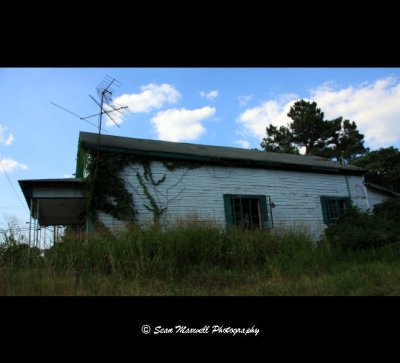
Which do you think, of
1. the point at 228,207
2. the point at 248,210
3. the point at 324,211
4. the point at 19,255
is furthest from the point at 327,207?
the point at 19,255

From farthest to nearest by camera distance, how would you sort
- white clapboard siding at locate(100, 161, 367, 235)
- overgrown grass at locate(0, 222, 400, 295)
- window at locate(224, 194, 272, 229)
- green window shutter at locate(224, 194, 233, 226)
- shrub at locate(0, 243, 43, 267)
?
window at locate(224, 194, 272, 229), green window shutter at locate(224, 194, 233, 226), white clapboard siding at locate(100, 161, 367, 235), shrub at locate(0, 243, 43, 267), overgrown grass at locate(0, 222, 400, 295)

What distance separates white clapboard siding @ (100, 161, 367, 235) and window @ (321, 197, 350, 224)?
22 centimetres

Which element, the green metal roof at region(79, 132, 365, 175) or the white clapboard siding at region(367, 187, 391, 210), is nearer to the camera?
the green metal roof at region(79, 132, 365, 175)

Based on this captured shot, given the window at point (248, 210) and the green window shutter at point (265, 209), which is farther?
the green window shutter at point (265, 209)

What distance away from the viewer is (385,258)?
311 inches

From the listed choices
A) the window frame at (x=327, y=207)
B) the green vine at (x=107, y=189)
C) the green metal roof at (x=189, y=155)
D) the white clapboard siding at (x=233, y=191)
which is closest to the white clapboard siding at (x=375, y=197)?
the white clapboard siding at (x=233, y=191)

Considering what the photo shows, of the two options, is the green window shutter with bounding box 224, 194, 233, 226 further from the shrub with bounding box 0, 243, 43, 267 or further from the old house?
the shrub with bounding box 0, 243, 43, 267

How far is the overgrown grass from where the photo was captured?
18.3ft

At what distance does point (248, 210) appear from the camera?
13211 millimetres

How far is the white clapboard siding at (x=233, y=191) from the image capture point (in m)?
11.7

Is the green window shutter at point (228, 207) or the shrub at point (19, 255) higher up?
the green window shutter at point (228, 207)

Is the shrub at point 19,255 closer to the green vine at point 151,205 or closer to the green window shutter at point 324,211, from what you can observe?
the green vine at point 151,205

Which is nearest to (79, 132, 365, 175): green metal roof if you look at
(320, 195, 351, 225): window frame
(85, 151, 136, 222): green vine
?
(85, 151, 136, 222): green vine

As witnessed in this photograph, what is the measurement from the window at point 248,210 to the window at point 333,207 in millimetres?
3002
